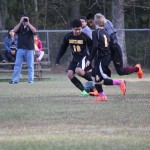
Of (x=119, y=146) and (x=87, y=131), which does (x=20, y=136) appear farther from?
(x=119, y=146)

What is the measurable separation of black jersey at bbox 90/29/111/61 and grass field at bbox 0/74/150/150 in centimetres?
96

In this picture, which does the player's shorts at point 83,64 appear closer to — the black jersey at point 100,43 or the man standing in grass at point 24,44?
the black jersey at point 100,43

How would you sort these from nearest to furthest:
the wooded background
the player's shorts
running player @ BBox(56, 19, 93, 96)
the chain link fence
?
1. running player @ BBox(56, 19, 93, 96)
2. the player's shorts
3. the chain link fence
4. the wooded background

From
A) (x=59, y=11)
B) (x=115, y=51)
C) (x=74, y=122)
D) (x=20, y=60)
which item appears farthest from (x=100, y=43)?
(x=59, y=11)

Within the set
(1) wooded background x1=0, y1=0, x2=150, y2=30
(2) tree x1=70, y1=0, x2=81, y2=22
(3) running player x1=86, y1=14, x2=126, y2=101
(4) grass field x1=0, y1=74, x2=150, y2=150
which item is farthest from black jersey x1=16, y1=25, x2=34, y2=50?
(2) tree x1=70, y1=0, x2=81, y2=22

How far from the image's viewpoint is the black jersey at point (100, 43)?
1462 cm

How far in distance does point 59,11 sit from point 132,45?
922cm

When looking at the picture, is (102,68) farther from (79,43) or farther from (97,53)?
(79,43)

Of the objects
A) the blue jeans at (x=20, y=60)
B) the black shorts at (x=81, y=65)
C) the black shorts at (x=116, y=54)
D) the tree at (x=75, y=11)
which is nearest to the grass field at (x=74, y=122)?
the black shorts at (x=81, y=65)

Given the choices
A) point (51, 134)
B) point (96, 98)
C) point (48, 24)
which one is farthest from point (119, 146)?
point (48, 24)

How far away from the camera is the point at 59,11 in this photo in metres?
41.8

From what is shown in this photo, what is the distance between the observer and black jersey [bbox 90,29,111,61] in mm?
14617

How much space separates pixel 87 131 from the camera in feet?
33.4

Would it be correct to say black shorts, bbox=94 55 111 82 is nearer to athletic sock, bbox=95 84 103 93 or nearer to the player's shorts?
athletic sock, bbox=95 84 103 93
